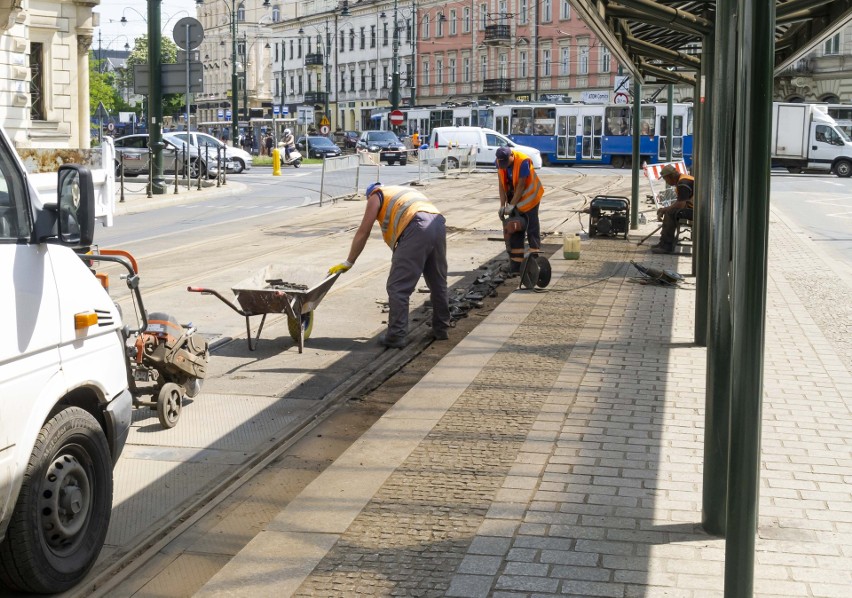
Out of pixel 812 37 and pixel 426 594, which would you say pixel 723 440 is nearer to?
pixel 426 594

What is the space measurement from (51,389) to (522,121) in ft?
174

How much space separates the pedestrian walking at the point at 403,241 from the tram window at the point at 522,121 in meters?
46.8

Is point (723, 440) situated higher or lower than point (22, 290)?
lower

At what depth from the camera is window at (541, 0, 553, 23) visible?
253ft

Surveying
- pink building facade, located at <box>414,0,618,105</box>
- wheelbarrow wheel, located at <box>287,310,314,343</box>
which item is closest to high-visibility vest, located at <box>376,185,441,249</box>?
wheelbarrow wheel, located at <box>287,310,314,343</box>

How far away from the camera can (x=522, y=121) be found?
186 ft

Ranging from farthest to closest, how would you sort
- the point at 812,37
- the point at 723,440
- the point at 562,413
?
the point at 812,37 → the point at 562,413 → the point at 723,440

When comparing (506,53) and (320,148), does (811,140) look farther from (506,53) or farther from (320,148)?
(506,53)

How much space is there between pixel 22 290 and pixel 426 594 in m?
1.88

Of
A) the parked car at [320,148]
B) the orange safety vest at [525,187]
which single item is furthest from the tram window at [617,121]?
the orange safety vest at [525,187]

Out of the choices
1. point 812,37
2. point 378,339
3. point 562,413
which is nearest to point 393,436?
point 562,413

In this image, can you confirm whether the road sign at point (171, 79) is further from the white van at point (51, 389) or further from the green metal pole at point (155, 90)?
the white van at point (51, 389)

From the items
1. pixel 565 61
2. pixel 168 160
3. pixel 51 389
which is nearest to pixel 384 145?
pixel 168 160

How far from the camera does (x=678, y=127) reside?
51.4 metres
